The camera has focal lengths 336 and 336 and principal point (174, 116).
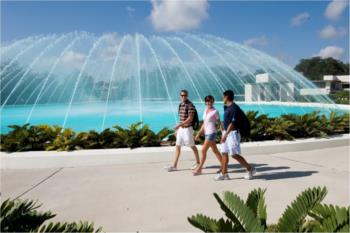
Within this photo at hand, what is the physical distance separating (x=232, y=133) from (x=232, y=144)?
0.72 feet

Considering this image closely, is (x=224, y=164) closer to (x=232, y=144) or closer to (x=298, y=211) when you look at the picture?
(x=232, y=144)

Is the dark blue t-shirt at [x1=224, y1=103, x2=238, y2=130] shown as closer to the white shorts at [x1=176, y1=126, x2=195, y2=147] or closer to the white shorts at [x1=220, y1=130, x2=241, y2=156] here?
the white shorts at [x1=220, y1=130, x2=241, y2=156]

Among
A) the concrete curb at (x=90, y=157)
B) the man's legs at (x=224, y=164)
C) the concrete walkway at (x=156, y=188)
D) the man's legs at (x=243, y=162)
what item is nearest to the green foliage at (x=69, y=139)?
the concrete curb at (x=90, y=157)

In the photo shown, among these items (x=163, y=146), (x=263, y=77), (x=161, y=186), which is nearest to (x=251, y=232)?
(x=161, y=186)

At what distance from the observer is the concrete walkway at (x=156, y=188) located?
4.66 m

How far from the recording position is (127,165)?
26.0 feet

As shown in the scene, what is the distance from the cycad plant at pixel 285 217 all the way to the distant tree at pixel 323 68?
98778mm

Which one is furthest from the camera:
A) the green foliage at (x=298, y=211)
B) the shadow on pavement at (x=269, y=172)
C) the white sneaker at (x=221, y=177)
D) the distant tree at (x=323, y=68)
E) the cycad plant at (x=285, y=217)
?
the distant tree at (x=323, y=68)

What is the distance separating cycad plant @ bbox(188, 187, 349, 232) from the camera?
7.72 ft

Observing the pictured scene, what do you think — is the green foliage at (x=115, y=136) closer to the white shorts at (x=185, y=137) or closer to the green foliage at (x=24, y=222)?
the white shorts at (x=185, y=137)

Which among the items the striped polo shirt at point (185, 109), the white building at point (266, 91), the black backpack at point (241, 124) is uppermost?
the white building at point (266, 91)

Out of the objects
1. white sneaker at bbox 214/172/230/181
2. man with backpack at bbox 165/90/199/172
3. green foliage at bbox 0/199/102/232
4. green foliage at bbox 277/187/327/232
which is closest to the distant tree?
man with backpack at bbox 165/90/199/172

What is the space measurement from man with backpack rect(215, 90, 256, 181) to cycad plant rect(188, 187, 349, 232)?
11.9 feet

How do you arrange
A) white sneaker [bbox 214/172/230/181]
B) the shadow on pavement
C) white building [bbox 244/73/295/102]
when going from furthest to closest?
white building [bbox 244/73/295/102], the shadow on pavement, white sneaker [bbox 214/172/230/181]
